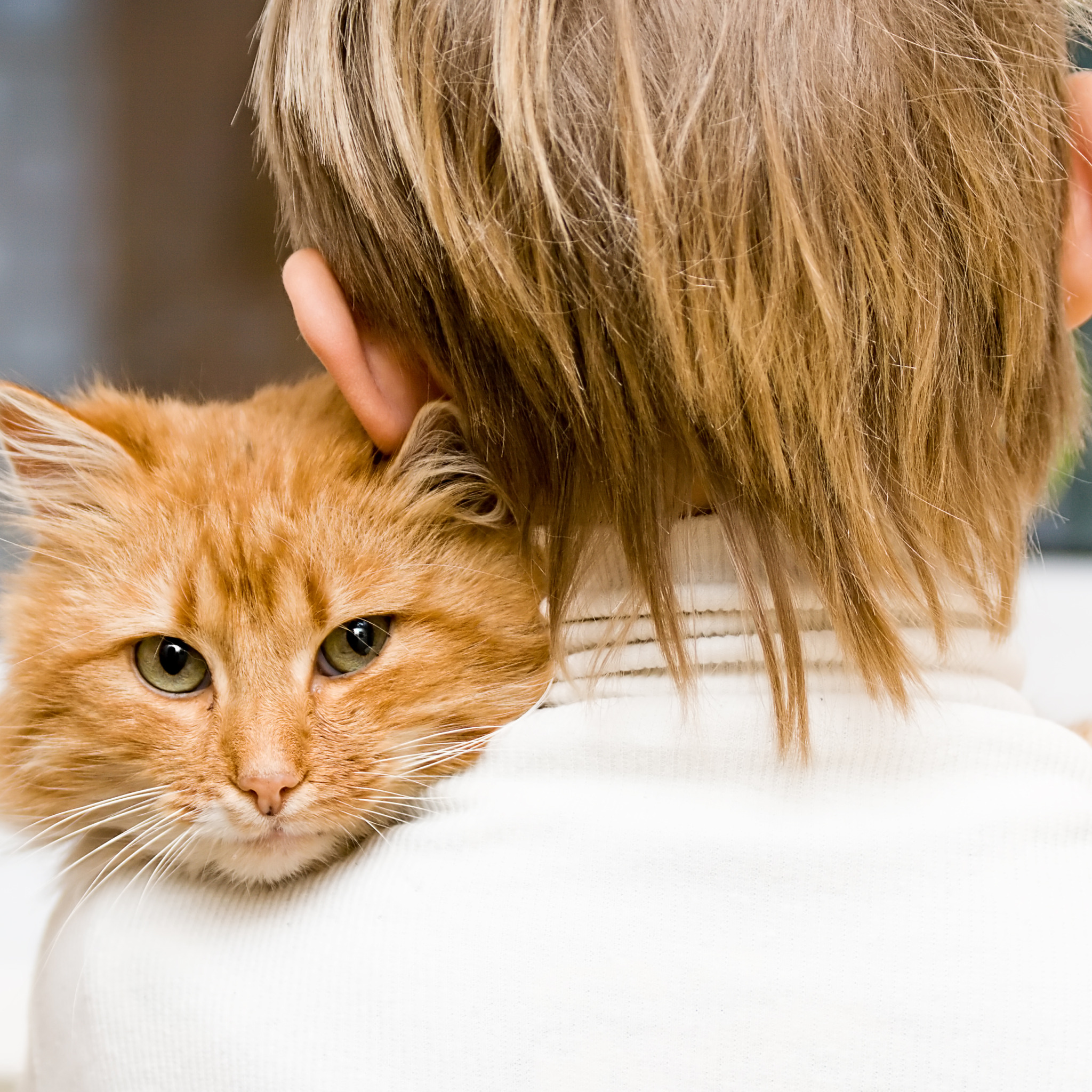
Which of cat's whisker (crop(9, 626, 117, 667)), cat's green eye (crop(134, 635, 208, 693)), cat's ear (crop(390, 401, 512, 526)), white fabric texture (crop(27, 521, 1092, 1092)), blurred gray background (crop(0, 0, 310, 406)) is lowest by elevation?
white fabric texture (crop(27, 521, 1092, 1092))

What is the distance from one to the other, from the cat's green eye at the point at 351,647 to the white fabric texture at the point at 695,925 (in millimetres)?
161

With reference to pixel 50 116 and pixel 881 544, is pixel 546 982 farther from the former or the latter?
pixel 50 116

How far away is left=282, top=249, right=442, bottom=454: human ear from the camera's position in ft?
2.84

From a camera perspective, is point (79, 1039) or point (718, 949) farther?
point (79, 1039)

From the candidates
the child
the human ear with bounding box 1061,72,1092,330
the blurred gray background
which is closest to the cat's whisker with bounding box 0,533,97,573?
the child

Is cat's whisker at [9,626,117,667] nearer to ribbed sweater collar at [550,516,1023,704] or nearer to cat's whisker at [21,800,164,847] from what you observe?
cat's whisker at [21,800,164,847]

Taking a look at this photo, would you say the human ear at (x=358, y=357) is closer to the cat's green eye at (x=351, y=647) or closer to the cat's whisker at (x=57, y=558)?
the cat's green eye at (x=351, y=647)

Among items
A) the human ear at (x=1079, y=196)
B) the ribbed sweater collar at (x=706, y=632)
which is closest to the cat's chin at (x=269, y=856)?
the ribbed sweater collar at (x=706, y=632)

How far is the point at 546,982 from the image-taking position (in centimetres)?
77

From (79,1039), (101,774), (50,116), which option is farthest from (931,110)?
(50,116)

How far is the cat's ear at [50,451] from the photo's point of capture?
965 mm

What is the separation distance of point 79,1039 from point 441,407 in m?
0.61

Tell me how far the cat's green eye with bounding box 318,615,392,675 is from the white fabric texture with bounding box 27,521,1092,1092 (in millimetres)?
161

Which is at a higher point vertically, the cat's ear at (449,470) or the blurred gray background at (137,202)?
the blurred gray background at (137,202)
